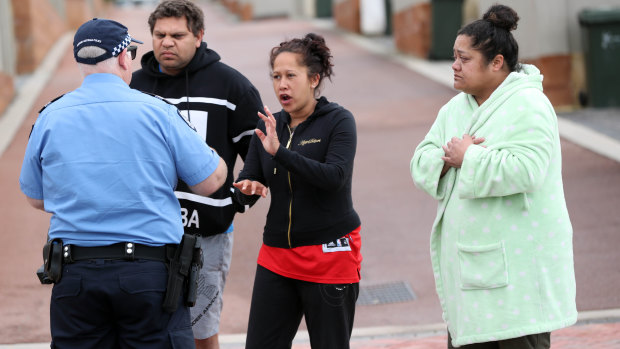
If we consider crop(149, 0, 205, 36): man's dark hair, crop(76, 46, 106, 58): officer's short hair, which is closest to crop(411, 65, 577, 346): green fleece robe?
crop(76, 46, 106, 58): officer's short hair

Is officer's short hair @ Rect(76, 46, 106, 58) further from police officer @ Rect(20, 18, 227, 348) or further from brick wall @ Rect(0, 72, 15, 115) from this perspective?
brick wall @ Rect(0, 72, 15, 115)

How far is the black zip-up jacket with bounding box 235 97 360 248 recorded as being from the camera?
3.91m

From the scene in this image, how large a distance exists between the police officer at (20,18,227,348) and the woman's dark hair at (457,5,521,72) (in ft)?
4.22

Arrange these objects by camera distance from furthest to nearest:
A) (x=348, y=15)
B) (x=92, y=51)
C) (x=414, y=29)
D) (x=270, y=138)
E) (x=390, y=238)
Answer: (x=348, y=15) < (x=414, y=29) < (x=390, y=238) < (x=270, y=138) < (x=92, y=51)

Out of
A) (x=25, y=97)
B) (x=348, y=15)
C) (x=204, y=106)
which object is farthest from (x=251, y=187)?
(x=348, y=15)

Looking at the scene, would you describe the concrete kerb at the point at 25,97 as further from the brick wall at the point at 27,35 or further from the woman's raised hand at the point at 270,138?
the woman's raised hand at the point at 270,138

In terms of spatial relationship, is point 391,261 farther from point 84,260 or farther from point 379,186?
point 84,260

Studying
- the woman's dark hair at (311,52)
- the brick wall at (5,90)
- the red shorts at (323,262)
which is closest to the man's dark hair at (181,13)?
the woman's dark hair at (311,52)

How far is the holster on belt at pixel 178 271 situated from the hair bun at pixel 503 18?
5.06ft

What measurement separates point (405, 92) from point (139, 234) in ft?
42.3

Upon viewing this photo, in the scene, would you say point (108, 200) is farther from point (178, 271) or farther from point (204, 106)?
point (204, 106)

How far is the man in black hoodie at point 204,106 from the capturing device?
4531 millimetres

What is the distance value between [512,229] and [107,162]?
5.39 ft

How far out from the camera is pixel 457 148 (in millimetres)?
3547
